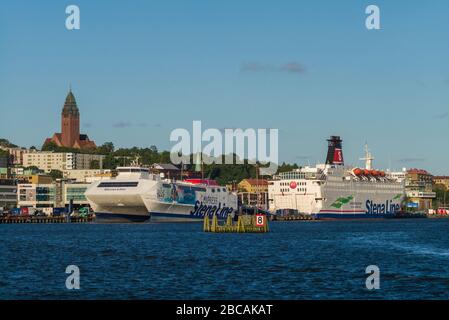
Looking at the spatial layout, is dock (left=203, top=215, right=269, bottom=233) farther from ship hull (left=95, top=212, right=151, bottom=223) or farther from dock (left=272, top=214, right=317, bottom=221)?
dock (left=272, top=214, right=317, bottom=221)

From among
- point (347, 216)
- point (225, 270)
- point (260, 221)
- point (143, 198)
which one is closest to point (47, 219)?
Answer: point (143, 198)

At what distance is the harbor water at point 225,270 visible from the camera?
128 ft

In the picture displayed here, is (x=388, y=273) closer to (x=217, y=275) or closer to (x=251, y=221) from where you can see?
(x=217, y=275)

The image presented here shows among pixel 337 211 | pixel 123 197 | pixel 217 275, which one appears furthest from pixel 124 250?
pixel 337 211

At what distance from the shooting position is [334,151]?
611ft

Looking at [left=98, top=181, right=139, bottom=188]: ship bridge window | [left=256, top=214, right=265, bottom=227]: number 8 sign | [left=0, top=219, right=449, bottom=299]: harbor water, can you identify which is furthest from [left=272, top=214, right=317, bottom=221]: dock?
[left=0, top=219, right=449, bottom=299]: harbor water

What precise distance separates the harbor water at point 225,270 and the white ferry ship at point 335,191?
98.4 m

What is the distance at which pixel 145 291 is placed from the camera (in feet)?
129

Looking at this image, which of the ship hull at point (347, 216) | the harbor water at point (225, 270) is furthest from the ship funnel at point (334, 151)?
the harbor water at point (225, 270)

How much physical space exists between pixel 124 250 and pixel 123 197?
65.7m

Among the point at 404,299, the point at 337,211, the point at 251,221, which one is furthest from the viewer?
the point at 337,211

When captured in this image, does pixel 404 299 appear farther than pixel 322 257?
No
